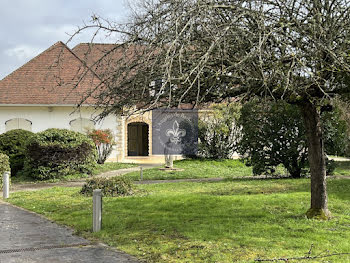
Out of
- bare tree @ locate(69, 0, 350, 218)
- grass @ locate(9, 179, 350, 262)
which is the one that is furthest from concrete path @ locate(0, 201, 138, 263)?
bare tree @ locate(69, 0, 350, 218)

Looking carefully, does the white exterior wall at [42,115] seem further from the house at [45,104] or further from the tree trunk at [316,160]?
the tree trunk at [316,160]

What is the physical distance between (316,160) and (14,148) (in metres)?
14.8

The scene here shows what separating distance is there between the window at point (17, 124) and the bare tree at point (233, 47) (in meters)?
18.9

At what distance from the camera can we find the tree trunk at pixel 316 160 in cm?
896

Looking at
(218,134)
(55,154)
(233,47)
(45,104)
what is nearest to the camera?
(233,47)

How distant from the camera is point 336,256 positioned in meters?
6.81

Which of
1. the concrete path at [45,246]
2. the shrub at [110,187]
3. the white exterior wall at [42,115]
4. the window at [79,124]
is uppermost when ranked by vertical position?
the white exterior wall at [42,115]

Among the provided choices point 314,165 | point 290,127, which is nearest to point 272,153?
point 290,127

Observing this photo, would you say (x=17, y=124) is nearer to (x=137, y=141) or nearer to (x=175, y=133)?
A: (x=175, y=133)

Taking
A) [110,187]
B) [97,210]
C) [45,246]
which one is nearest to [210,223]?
[97,210]

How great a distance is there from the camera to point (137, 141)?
108 feet

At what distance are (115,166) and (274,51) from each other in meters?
17.0

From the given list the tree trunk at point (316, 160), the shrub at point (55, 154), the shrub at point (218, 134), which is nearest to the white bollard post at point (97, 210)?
the tree trunk at point (316, 160)

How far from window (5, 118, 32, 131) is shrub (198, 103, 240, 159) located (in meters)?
8.99
